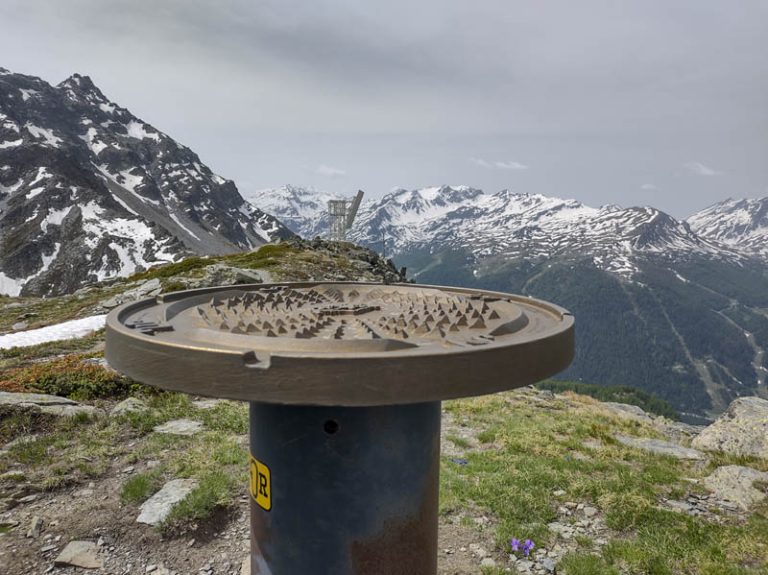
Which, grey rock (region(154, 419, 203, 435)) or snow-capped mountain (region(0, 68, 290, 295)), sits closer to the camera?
grey rock (region(154, 419, 203, 435))

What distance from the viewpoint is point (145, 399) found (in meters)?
12.6

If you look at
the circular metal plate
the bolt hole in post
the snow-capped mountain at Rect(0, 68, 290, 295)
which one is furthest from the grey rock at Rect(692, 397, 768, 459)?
the snow-capped mountain at Rect(0, 68, 290, 295)

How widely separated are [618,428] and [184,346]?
13.3 meters

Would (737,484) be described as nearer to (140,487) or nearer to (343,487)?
(343,487)

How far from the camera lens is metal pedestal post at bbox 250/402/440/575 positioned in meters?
3.80

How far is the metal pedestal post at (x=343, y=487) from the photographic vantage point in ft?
12.5

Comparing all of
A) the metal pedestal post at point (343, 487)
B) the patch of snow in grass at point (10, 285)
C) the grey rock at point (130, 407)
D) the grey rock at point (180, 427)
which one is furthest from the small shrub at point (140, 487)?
the patch of snow in grass at point (10, 285)

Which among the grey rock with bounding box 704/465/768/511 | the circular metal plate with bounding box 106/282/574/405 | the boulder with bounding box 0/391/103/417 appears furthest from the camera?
the boulder with bounding box 0/391/103/417

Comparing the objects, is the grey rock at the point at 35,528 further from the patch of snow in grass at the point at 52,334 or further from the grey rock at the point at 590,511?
the patch of snow in grass at the point at 52,334

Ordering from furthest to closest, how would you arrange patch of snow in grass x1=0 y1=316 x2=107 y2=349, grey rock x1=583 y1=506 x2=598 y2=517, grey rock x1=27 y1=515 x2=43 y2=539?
patch of snow in grass x1=0 y1=316 x2=107 y2=349 → grey rock x1=583 y1=506 x2=598 y2=517 → grey rock x1=27 y1=515 x2=43 y2=539

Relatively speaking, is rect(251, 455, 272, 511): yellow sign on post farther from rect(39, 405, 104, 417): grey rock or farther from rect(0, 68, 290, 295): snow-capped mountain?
rect(0, 68, 290, 295): snow-capped mountain

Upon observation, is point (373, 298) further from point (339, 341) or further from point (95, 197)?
point (95, 197)

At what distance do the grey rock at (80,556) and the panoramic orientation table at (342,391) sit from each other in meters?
3.24

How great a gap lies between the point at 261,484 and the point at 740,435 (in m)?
12.6
